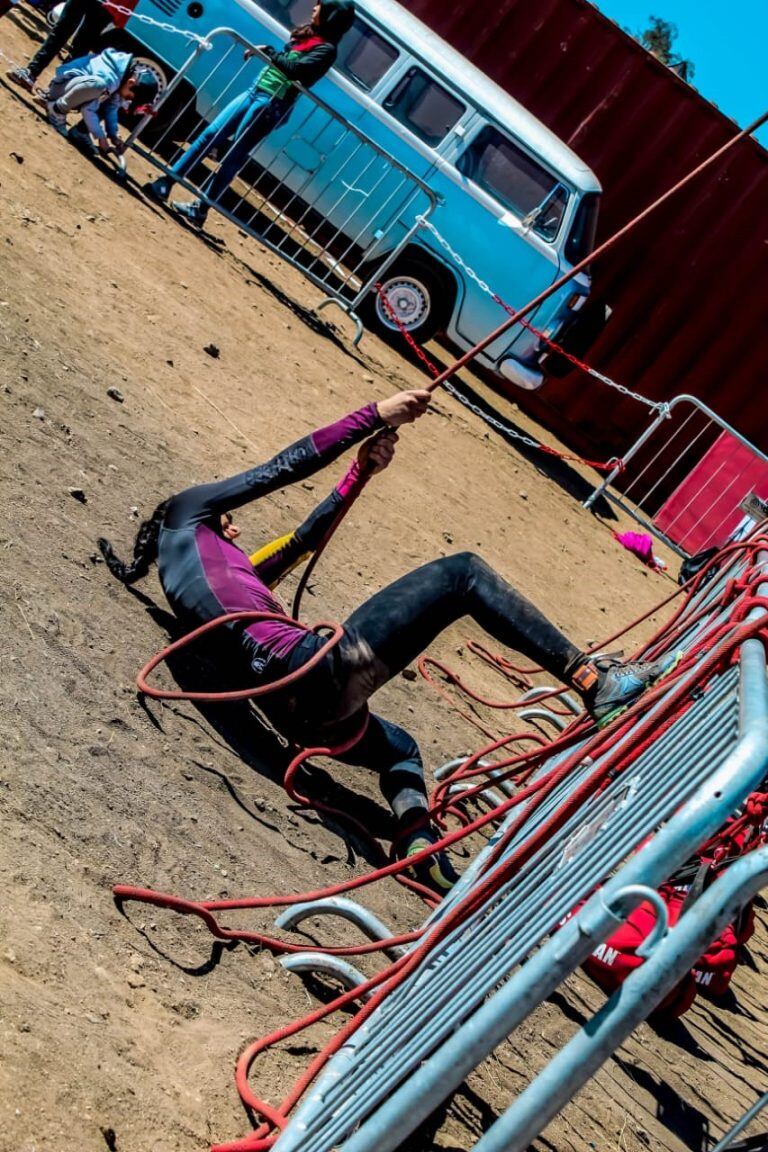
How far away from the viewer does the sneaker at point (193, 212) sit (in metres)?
10.5

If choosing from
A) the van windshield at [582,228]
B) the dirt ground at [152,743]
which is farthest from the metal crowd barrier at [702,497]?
the dirt ground at [152,743]

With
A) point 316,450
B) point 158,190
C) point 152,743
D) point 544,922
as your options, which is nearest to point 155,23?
point 158,190

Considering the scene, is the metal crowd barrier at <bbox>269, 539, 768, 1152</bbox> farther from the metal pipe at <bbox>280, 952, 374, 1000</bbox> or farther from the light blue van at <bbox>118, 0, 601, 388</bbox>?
the light blue van at <bbox>118, 0, 601, 388</bbox>

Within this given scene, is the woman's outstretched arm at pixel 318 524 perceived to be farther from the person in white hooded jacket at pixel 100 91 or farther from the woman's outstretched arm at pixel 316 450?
the person in white hooded jacket at pixel 100 91

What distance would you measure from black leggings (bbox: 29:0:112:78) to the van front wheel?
10.5ft

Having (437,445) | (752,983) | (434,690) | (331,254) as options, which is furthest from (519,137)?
(752,983)

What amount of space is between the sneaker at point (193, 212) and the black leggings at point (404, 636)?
22.3 ft

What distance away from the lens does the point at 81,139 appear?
10180mm

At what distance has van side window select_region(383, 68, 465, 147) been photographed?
11.9m

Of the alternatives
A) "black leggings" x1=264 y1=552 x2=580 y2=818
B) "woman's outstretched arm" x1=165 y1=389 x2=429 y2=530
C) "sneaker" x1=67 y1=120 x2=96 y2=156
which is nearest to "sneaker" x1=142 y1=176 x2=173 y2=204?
"sneaker" x1=67 y1=120 x2=96 y2=156

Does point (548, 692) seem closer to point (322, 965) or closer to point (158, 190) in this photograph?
point (322, 965)

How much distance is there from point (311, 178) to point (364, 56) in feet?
3.90

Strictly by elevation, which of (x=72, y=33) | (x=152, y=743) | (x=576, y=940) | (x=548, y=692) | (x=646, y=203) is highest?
(x=646, y=203)

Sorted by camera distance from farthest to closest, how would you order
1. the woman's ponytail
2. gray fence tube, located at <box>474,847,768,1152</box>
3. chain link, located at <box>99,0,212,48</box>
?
chain link, located at <box>99,0,212,48</box>
the woman's ponytail
gray fence tube, located at <box>474,847,768,1152</box>
